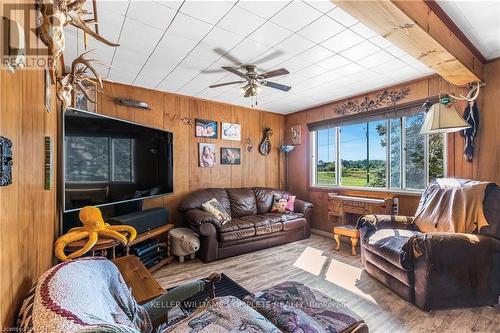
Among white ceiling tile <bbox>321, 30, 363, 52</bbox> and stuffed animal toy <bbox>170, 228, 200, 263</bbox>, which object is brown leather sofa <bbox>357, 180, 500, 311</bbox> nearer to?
white ceiling tile <bbox>321, 30, 363, 52</bbox>

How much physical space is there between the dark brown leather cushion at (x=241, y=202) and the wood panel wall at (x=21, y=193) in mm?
3019

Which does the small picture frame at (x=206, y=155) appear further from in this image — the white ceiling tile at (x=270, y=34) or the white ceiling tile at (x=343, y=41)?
the white ceiling tile at (x=343, y=41)

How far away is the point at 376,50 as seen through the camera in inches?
95.7

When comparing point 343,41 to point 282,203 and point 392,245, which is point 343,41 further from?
point 282,203

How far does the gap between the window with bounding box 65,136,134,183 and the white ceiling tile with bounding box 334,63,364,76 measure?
8.92 feet

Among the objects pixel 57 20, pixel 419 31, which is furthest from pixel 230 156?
pixel 57 20

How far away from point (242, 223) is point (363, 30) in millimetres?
2836

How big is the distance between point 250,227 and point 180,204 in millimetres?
1243

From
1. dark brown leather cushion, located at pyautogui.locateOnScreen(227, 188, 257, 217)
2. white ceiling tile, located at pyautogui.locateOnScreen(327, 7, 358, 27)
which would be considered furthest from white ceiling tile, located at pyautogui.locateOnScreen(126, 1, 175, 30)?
dark brown leather cushion, located at pyautogui.locateOnScreen(227, 188, 257, 217)

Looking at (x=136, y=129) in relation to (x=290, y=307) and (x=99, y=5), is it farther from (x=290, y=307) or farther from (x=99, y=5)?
(x=290, y=307)

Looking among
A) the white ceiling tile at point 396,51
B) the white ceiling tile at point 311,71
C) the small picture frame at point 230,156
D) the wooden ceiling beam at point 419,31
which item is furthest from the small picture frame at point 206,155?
the wooden ceiling beam at point 419,31

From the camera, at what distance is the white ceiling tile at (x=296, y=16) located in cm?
178

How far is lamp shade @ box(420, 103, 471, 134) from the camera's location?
96.5 inches

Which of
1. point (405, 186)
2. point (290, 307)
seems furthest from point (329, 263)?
point (290, 307)
